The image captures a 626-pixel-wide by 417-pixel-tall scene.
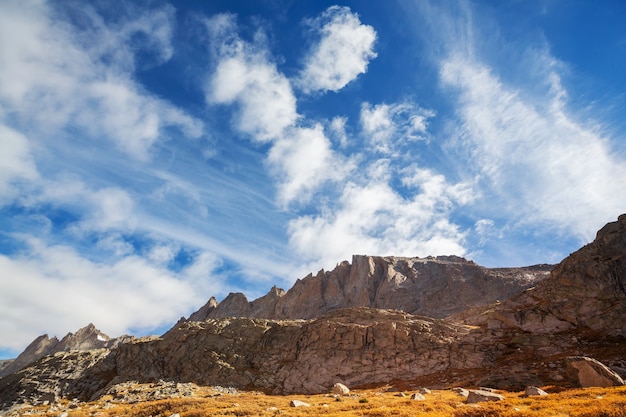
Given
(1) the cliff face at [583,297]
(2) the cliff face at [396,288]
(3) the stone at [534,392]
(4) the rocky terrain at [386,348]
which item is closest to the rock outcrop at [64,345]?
(2) the cliff face at [396,288]

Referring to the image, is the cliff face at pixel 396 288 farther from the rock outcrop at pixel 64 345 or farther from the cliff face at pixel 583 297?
the rock outcrop at pixel 64 345

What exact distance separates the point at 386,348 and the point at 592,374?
1385 inches

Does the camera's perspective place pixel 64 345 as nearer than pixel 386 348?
No

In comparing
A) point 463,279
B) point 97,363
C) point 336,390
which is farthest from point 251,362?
point 463,279

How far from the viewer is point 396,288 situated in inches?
4897

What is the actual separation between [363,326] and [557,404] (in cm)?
4752

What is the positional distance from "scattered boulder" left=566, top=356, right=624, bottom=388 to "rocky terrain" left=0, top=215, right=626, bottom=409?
19.7ft

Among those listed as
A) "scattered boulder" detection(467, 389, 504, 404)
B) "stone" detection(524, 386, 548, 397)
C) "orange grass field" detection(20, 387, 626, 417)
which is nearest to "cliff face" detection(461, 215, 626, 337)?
"orange grass field" detection(20, 387, 626, 417)

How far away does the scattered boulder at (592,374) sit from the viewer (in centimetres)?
2692

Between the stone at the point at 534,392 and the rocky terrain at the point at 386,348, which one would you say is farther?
the rocky terrain at the point at 386,348

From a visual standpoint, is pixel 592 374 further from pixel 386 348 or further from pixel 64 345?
pixel 64 345

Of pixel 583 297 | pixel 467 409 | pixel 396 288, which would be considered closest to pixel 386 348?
pixel 583 297

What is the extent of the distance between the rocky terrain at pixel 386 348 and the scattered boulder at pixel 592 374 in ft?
19.7

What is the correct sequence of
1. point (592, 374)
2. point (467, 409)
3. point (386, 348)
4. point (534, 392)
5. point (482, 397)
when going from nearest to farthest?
point (467, 409)
point (482, 397)
point (534, 392)
point (592, 374)
point (386, 348)
